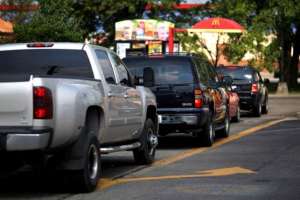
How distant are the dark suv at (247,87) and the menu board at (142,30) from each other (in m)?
17.4

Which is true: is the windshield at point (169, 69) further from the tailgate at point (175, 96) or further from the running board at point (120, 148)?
the running board at point (120, 148)

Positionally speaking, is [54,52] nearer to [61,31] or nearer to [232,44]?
[61,31]

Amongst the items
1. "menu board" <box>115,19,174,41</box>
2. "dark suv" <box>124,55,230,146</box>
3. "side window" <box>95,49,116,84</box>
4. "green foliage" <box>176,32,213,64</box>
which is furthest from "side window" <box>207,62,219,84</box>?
"green foliage" <box>176,32,213,64</box>

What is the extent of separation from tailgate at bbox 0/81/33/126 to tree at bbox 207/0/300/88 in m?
33.7

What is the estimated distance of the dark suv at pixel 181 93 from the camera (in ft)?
48.2

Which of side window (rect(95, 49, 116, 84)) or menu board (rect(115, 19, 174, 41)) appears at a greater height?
menu board (rect(115, 19, 174, 41))

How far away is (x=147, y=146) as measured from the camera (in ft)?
40.6

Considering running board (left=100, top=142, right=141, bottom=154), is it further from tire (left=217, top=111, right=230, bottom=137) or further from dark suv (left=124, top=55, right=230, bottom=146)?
tire (left=217, top=111, right=230, bottom=137)

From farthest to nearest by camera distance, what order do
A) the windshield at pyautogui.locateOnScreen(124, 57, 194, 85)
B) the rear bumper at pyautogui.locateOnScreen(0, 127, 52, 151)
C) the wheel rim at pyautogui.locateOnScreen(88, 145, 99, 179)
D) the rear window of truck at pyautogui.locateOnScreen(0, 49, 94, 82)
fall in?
the windshield at pyautogui.locateOnScreen(124, 57, 194, 85), the rear window of truck at pyautogui.locateOnScreen(0, 49, 94, 82), the wheel rim at pyautogui.locateOnScreen(88, 145, 99, 179), the rear bumper at pyautogui.locateOnScreen(0, 127, 52, 151)

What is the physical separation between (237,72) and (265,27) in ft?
57.7

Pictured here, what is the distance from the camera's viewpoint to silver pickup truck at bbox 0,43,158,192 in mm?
8438

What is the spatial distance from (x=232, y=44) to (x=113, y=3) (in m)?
13.3

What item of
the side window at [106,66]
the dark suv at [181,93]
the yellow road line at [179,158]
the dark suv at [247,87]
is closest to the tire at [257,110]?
the dark suv at [247,87]

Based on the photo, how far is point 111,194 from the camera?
937cm
